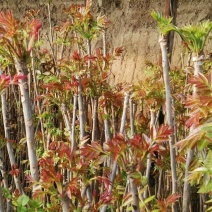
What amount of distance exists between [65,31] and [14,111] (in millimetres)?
802

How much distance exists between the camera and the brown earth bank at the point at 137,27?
11.4 feet

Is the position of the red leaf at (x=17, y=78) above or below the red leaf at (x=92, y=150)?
above

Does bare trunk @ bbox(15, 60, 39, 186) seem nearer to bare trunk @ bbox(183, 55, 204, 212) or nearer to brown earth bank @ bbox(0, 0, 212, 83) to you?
bare trunk @ bbox(183, 55, 204, 212)

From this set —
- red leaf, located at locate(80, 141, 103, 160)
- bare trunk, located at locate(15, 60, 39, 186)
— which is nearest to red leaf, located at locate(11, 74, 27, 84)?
bare trunk, located at locate(15, 60, 39, 186)

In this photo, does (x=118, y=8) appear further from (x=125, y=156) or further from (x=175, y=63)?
(x=125, y=156)

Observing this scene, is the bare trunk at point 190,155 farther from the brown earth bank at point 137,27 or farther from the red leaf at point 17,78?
the brown earth bank at point 137,27

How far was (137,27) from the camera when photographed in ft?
12.2

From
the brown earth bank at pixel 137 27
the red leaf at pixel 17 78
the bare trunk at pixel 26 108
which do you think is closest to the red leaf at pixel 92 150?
the bare trunk at pixel 26 108

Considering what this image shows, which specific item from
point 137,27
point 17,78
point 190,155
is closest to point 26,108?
point 17,78

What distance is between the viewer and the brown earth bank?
346cm

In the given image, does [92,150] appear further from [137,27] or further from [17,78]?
[137,27]

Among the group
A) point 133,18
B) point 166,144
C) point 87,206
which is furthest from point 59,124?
point 133,18

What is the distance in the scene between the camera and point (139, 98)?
1791 mm

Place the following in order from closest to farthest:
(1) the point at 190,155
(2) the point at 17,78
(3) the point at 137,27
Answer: (2) the point at 17,78, (1) the point at 190,155, (3) the point at 137,27
